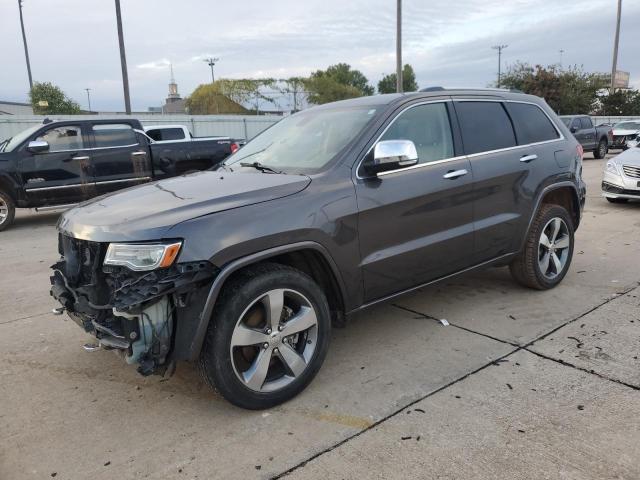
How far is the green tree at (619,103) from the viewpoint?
4541 cm

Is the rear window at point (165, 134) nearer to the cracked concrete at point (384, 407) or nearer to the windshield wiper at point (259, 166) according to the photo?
the cracked concrete at point (384, 407)

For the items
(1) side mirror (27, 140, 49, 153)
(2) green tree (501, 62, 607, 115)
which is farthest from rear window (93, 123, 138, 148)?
(2) green tree (501, 62, 607, 115)

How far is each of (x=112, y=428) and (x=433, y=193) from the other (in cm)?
255

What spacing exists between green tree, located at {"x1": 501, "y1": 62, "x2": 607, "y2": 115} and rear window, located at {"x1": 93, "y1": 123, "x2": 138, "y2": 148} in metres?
36.7

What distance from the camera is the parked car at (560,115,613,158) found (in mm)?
21516

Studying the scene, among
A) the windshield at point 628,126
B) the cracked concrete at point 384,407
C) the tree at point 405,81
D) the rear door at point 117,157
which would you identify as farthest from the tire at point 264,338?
the tree at point 405,81

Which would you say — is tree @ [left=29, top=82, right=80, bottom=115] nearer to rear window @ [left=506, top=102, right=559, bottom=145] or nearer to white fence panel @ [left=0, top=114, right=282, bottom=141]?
white fence panel @ [left=0, top=114, right=282, bottom=141]

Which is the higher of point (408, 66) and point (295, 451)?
point (408, 66)

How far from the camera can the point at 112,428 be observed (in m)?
2.91

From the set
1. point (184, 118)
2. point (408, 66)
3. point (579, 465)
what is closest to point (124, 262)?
point (579, 465)

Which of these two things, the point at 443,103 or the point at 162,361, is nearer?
the point at 162,361

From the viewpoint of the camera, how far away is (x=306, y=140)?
390 cm

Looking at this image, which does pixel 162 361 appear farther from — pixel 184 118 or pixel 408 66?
pixel 408 66

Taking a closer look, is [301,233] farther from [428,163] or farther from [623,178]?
[623,178]
